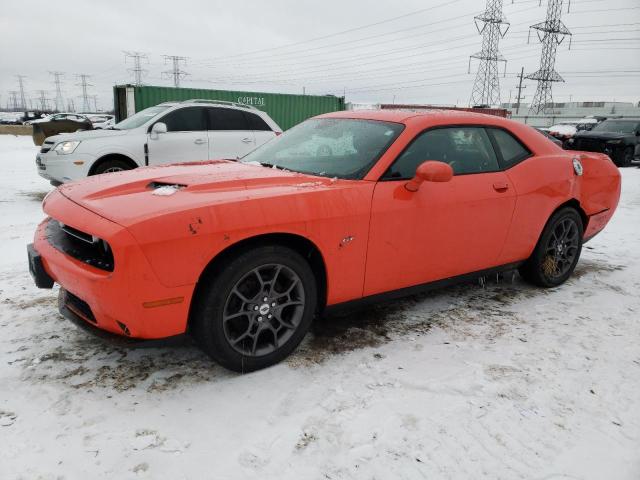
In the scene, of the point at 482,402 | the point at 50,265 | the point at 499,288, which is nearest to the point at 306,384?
the point at 482,402

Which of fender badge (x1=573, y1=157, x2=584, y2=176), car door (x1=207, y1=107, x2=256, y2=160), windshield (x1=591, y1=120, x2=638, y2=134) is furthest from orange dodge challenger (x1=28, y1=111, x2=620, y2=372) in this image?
windshield (x1=591, y1=120, x2=638, y2=134)

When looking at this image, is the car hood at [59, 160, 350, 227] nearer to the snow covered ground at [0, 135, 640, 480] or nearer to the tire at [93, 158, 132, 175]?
the snow covered ground at [0, 135, 640, 480]

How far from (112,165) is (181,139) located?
1.14 m

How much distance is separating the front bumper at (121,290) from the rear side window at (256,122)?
6.25 m

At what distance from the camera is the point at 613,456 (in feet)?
7.02

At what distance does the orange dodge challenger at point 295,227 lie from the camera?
2299 millimetres

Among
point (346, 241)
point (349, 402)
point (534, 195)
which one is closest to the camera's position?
point (349, 402)

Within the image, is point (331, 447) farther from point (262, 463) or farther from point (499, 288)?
point (499, 288)

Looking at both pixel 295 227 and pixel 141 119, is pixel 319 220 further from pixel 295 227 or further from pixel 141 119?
pixel 141 119

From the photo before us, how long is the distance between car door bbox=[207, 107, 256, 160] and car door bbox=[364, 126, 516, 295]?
17.3 ft

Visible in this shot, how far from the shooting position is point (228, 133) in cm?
821

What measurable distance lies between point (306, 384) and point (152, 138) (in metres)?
5.93

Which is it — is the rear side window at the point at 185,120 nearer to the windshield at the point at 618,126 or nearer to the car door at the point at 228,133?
the car door at the point at 228,133

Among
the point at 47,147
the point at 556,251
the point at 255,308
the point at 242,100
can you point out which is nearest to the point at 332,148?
the point at 255,308
